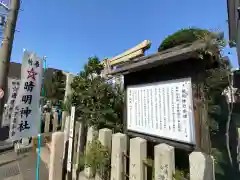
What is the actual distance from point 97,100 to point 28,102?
1636mm

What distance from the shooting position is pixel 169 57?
2418 millimetres

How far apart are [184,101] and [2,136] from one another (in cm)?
1158

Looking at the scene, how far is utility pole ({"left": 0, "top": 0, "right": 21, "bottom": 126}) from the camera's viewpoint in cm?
408

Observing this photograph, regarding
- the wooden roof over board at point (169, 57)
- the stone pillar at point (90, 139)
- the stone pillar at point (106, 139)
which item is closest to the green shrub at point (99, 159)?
the stone pillar at point (106, 139)

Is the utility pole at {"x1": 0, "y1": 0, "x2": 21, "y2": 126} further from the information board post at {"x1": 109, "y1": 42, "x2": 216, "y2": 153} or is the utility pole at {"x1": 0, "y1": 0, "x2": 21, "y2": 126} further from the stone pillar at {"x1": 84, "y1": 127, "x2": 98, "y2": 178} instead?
the information board post at {"x1": 109, "y1": 42, "x2": 216, "y2": 153}

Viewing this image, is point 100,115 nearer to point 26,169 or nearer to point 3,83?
point 3,83

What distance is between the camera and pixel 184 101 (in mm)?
2350

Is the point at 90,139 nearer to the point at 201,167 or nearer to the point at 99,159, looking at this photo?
the point at 99,159

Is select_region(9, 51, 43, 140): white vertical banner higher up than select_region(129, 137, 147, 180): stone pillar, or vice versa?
select_region(9, 51, 43, 140): white vertical banner

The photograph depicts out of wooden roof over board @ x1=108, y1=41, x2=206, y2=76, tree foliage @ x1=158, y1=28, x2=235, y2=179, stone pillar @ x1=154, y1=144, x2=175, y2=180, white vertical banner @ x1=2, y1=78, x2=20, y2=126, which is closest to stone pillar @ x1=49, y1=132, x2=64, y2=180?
wooden roof over board @ x1=108, y1=41, x2=206, y2=76

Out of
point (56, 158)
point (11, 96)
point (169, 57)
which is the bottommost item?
point (56, 158)

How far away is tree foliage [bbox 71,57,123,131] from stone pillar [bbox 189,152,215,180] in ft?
6.94

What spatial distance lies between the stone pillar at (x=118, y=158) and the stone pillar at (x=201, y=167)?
51.8 inches

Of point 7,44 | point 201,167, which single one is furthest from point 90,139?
point 7,44
